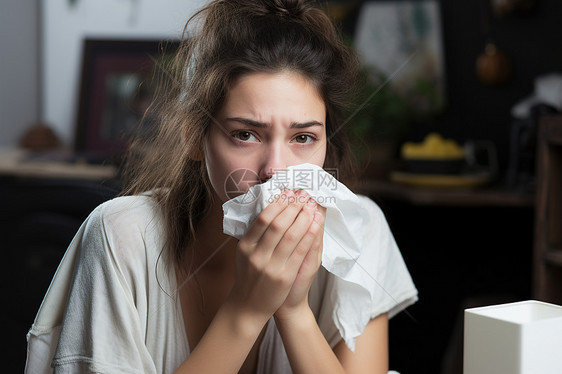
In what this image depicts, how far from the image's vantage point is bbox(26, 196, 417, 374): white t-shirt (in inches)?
39.0

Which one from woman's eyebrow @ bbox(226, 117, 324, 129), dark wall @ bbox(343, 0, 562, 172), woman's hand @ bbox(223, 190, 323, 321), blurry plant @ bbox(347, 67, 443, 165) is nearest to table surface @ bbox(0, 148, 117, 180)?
blurry plant @ bbox(347, 67, 443, 165)

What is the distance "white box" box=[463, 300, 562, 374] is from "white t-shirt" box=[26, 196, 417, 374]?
46cm

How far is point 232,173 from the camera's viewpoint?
102 centimetres

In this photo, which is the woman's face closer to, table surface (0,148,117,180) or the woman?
the woman

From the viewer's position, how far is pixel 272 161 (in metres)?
0.98

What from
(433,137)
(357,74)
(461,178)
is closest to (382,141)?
(433,137)

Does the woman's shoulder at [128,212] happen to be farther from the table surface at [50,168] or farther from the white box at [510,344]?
the table surface at [50,168]

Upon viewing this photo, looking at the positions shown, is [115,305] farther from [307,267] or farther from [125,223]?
[307,267]

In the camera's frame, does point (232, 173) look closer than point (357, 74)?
Yes

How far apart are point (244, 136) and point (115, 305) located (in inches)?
13.3

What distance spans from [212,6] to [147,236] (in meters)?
0.43

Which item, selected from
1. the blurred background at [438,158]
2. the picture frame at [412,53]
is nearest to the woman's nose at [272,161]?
the blurred background at [438,158]

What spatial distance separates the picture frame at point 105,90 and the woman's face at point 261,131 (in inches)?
89.9

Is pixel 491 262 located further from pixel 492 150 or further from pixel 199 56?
pixel 199 56
